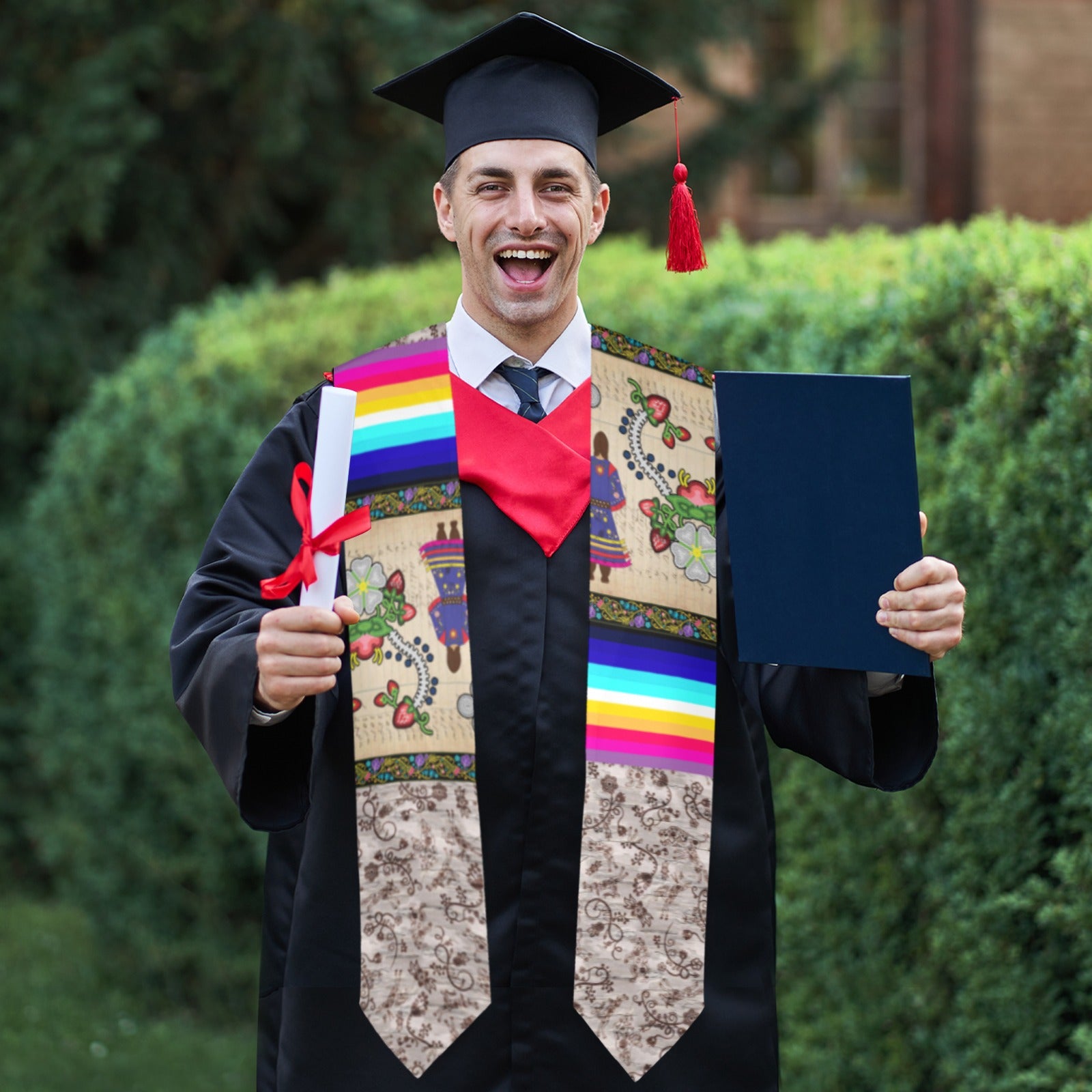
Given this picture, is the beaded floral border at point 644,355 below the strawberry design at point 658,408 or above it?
above

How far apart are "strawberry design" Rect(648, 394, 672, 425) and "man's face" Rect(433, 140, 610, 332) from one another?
22cm

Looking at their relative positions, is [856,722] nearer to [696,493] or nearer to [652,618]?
[652,618]

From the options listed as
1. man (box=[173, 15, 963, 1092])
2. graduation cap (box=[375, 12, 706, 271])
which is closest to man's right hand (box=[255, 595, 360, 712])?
man (box=[173, 15, 963, 1092])

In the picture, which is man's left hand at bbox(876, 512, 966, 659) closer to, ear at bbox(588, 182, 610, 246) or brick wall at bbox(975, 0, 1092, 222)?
ear at bbox(588, 182, 610, 246)

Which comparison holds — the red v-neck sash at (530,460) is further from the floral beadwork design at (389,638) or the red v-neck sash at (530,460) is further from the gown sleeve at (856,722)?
the gown sleeve at (856,722)

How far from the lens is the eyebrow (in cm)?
236

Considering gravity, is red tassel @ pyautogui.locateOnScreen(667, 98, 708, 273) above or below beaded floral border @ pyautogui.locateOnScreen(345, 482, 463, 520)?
above

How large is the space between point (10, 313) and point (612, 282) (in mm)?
3839

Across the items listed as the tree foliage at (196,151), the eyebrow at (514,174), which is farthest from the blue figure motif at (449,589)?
the tree foliage at (196,151)

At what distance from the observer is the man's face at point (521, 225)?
7.64 ft

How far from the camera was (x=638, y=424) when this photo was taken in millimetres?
2443

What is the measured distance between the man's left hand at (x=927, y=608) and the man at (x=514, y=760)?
19 centimetres

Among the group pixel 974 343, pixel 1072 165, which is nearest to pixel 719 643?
pixel 974 343

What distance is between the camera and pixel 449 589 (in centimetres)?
234
